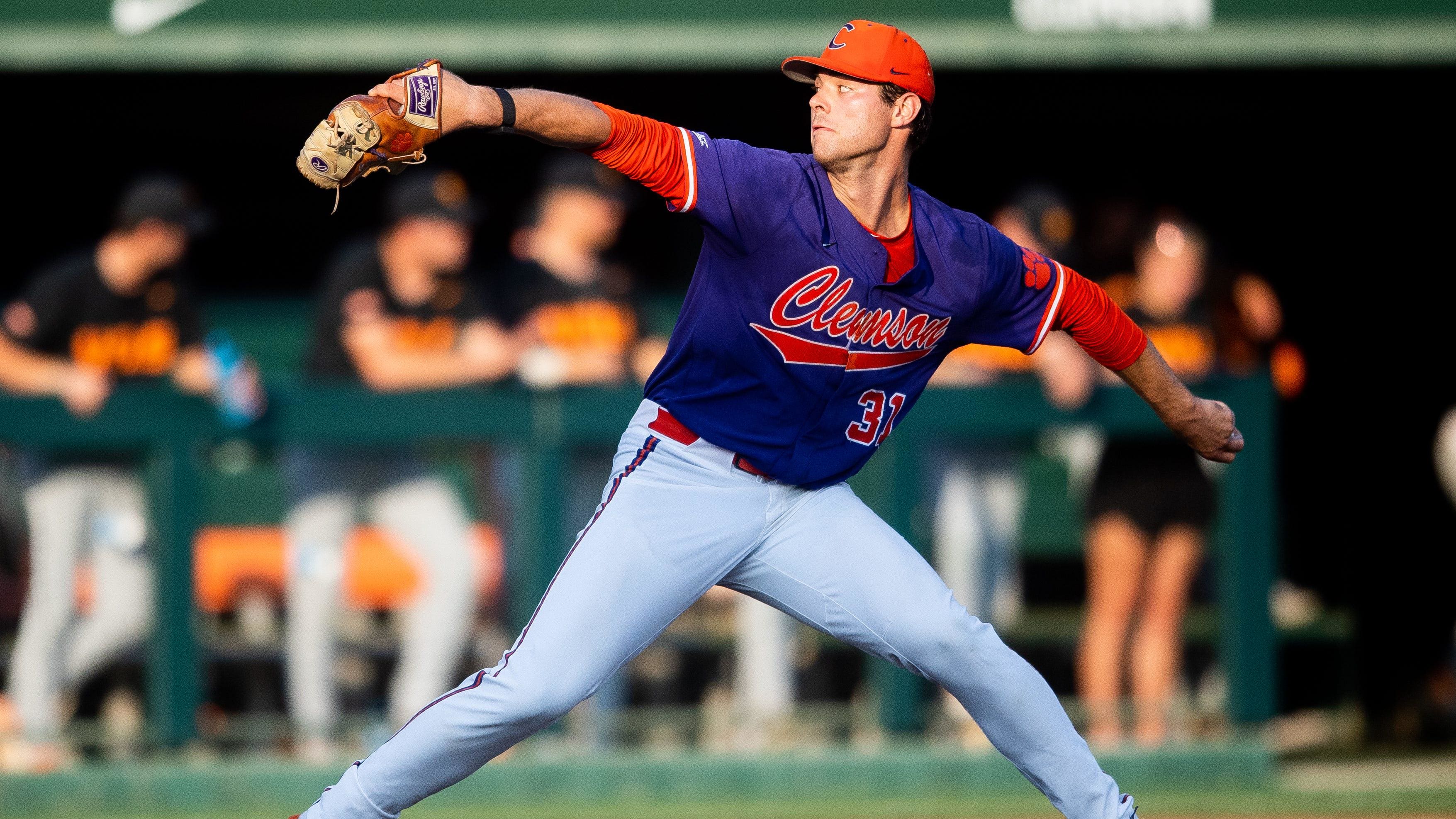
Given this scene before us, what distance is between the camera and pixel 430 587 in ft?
16.3

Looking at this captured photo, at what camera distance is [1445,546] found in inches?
294

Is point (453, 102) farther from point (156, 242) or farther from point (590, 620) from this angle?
point (156, 242)

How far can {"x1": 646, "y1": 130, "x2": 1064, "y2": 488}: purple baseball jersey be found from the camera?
2.97 m

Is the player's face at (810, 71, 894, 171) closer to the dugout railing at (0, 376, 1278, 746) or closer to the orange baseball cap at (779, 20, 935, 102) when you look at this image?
the orange baseball cap at (779, 20, 935, 102)

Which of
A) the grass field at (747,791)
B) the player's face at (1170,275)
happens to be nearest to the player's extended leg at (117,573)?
the grass field at (747,791)

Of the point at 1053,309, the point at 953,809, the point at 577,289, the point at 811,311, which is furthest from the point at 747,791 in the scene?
the point at 811,311

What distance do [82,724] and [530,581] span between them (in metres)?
1.31

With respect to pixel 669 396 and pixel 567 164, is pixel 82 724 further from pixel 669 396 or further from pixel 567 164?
pixel 669 396

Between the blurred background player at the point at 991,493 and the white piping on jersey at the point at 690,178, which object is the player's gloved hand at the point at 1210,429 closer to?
the white piping on jersey at the point at 690,178

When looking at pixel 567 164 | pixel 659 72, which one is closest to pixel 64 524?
pixel 567 164

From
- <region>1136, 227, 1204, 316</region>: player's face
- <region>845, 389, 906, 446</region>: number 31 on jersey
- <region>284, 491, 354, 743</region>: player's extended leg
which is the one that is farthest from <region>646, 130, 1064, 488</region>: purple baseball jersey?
<region>1136, 227, 1204, 316</region>: player's face

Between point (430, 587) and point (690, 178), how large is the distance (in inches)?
95.3

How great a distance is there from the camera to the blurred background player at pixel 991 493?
204 inches

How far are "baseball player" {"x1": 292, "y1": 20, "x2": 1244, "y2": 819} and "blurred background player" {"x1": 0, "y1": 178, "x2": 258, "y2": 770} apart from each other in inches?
82.0
